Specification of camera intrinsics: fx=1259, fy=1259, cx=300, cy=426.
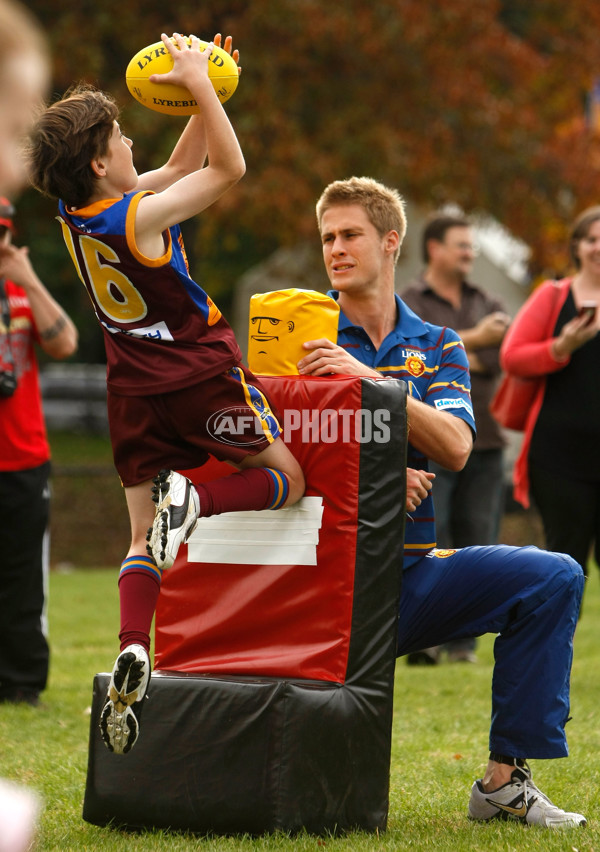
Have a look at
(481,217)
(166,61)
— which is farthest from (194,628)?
(481,217)

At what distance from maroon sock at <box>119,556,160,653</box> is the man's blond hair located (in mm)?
1638

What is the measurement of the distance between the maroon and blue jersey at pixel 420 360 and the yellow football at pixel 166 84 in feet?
3.18

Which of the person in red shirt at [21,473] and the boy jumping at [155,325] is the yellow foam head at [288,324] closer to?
the boy jumping at [155,325]

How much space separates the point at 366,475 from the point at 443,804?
126cm

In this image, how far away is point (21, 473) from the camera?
21.9 ft

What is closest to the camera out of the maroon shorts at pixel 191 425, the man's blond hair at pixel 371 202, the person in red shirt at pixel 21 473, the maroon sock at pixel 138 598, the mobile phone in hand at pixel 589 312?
the maroon sock at pixel 138 598

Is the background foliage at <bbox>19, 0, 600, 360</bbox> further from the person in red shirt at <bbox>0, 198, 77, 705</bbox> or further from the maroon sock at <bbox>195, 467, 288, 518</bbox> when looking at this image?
the maroon sock at <bbox>195, 467, 288, 518</bbox>

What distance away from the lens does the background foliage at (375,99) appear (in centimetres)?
1511

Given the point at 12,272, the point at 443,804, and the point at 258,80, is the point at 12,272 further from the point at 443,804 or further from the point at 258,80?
the point at 258,80

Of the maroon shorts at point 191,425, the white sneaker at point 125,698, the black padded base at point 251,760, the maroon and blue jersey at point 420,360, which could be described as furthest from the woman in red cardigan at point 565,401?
the white sneaker at point 125,698

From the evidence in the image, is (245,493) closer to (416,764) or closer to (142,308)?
(142,308)

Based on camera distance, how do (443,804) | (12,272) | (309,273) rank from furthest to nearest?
(309,273) < (12,272) < (443,804)

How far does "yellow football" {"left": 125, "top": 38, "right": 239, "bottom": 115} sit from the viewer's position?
4.16 metres

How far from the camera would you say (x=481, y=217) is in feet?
60.1
